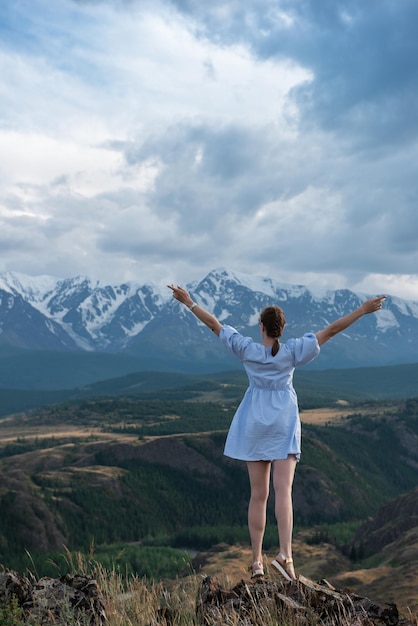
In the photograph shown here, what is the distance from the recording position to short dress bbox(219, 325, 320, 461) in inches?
491

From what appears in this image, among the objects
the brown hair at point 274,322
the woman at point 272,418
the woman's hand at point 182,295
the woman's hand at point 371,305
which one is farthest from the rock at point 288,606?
the woman's hand at point 182,295

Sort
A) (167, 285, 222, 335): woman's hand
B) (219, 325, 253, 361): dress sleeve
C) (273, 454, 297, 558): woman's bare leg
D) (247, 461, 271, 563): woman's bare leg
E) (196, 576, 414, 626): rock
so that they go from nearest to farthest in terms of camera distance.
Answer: (196, 576, 414, 626): rock, (273, 454, 297, 558): woman's bare leg, (247, 461, 271, 563): woman's bare leg, (219, 325, 253, 361): dress sleeve, (167, 285, 222, 335): woman's hand

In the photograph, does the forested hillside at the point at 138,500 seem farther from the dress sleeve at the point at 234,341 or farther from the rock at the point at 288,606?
the rock at the point at 288,606

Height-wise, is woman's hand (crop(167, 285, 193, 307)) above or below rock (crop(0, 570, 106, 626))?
above

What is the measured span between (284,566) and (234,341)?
13.5 feet

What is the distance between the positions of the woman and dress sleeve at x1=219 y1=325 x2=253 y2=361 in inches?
0.8

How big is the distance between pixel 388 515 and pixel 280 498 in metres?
119

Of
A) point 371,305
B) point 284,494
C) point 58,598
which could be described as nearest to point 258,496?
point 284,494

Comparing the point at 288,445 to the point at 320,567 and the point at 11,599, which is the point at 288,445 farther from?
the point at 320,567

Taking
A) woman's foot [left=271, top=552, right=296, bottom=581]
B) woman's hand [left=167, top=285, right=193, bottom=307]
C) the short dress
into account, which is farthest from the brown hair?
woman's foot [left=271, top=552, right=296, bottom=581]

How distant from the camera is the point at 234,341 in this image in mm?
13047

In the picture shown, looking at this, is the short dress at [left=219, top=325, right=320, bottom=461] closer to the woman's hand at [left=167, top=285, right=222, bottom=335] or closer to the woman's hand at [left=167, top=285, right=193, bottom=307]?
the woman's hand at [left=167, top=285, right=222, bottom=335]

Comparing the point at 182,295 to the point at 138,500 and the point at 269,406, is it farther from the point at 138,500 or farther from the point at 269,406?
the point at 138,500

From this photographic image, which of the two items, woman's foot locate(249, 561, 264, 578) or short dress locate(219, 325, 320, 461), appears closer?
woman's foot locate(249, 561, 264, 578)
